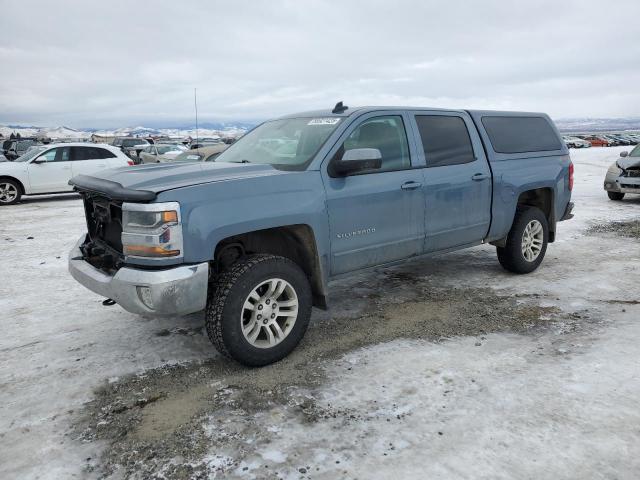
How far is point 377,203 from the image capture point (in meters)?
4.11

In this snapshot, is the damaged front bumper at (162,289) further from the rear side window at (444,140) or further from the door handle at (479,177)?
the door handle at (479,177)

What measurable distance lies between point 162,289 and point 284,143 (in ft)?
6.08

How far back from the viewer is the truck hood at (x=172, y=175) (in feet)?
10.8

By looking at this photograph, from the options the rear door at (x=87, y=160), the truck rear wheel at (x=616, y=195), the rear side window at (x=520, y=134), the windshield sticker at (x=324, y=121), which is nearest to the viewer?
the windshield sticker at (x=324, y=121)

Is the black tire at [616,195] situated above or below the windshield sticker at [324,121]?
below

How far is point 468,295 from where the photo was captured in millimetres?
5105

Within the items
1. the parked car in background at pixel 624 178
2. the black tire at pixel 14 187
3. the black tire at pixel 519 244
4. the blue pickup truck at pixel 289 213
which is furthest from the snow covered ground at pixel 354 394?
the black tire at pixel 14 187

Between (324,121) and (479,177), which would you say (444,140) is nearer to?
(479,177)

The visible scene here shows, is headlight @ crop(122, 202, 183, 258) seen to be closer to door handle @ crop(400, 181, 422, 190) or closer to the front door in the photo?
the front door

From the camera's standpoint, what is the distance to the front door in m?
3.92

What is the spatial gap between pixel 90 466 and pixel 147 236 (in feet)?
4.31

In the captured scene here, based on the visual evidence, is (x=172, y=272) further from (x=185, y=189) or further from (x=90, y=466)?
(x=90, y=466)

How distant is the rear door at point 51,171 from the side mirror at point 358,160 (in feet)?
39.4

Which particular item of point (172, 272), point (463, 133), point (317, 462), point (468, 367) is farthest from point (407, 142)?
point (317, 462)
